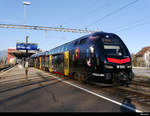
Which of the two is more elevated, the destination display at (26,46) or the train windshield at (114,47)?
the destination display at (26,46)

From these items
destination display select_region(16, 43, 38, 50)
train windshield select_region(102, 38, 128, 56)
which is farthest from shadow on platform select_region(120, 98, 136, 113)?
destination display select_region(16, 43, 38, 50)

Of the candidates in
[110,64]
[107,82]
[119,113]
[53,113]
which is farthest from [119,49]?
[53,113]

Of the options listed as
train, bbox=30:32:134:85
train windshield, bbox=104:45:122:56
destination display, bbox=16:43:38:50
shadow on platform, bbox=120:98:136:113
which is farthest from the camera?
destination display, bbox=16:43:38:50

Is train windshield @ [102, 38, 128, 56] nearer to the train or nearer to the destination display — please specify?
the train

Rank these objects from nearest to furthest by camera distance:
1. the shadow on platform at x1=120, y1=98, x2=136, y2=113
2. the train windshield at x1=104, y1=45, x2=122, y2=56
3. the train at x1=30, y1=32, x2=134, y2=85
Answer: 1. the shadow on platform at x1=120, y1=98, x2=136, y2=113
2. the train at x1=30, y1=32, x2=134, y2=85
3. the train windshield at x1=104, y1=45, x2=122, y2=56

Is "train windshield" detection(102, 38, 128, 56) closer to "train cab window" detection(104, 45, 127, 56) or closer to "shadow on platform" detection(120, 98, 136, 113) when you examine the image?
"train cab window" detection(104, 45, 127, 56)

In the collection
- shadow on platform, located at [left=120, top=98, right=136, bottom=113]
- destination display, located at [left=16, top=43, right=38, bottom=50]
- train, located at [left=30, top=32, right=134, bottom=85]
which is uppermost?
destination display, located at [left=16, top=43, right=38, bottom=50]

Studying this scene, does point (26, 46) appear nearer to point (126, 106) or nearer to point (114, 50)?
point (114, 50)

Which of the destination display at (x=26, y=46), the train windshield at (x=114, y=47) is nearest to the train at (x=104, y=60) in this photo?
the train windshield at (x=114, y=47)

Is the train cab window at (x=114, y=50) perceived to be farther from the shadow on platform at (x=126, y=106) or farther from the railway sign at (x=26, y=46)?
the railway sign at (x=26, y=46)

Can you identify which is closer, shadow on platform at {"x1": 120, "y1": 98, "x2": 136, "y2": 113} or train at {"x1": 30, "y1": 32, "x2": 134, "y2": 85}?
shadow on platform at {"x1": 120, "y1": 98, "x2": 136, "y2": 113}

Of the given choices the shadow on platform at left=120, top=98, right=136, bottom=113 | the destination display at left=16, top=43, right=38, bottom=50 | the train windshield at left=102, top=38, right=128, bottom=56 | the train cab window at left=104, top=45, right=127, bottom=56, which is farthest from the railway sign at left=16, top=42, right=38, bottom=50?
the shadow on platform at left=120, top=98, right=136, bottom=113

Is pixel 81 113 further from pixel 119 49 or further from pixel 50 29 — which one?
pixel 50 29

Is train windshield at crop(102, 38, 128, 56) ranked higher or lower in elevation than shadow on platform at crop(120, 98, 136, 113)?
higher
